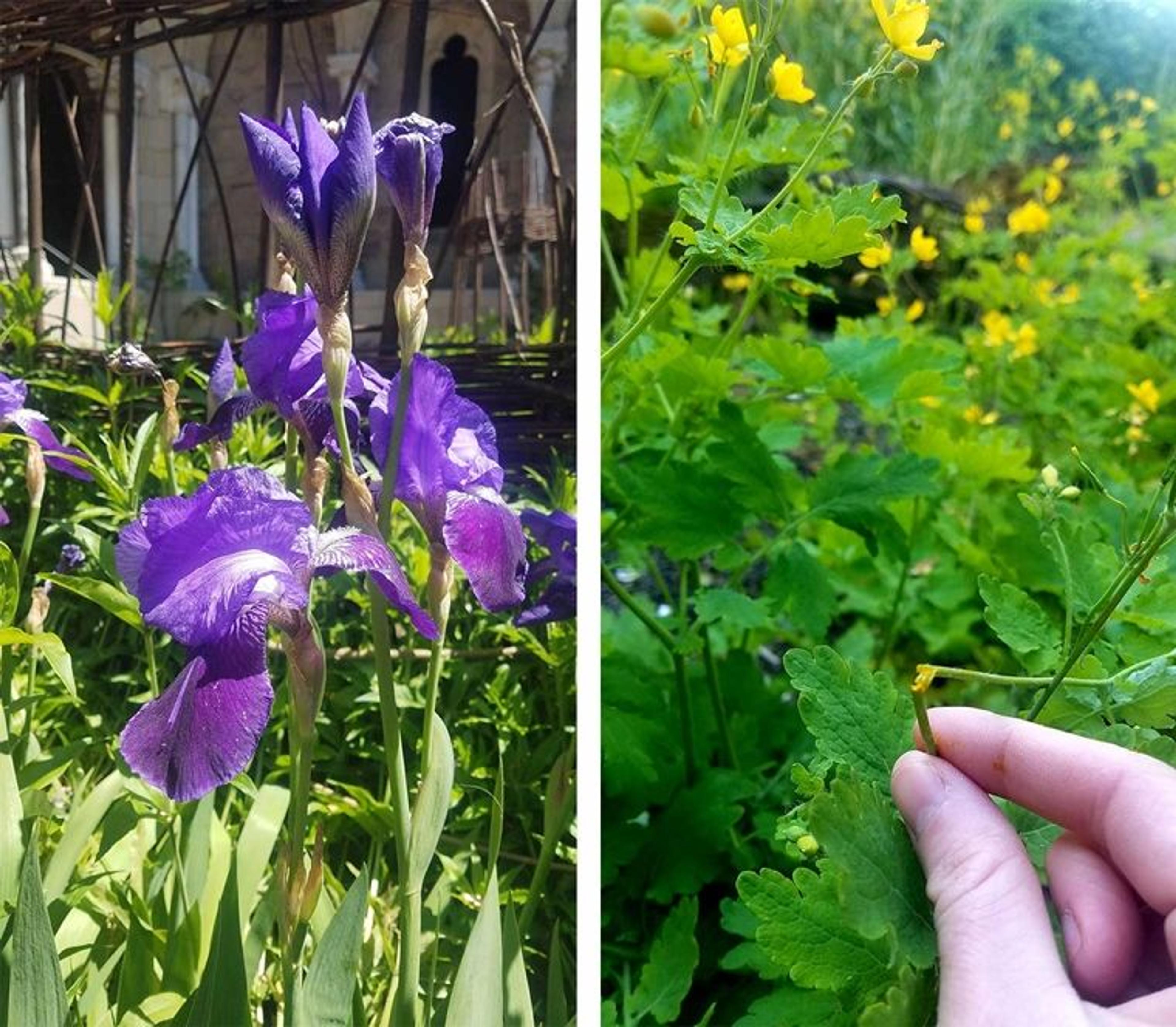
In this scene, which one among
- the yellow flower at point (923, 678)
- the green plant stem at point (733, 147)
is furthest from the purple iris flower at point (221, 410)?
the yellow flower at point (923, 678)

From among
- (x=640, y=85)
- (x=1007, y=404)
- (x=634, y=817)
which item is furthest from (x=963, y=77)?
(x=634, y=817)

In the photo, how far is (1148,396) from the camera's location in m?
1.28

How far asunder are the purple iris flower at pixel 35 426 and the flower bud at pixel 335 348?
0.22 m

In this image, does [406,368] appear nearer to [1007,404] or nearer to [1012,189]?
[1007,404]

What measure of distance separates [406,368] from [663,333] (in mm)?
347

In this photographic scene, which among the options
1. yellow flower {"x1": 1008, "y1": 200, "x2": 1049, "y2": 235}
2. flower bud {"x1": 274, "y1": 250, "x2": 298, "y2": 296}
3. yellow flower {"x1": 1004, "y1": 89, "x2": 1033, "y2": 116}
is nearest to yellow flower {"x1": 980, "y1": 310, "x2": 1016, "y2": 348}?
yellow flower {"x1": 1008, "y1": 200, "x2": 1049, "y2": 235}

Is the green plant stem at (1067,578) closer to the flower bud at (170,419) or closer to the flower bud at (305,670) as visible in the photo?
the flower bud at (305,670)

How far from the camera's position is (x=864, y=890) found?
493mm

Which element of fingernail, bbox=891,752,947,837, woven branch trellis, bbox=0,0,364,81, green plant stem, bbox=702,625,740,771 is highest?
woven branch trellis, bbox=0,0,364,81

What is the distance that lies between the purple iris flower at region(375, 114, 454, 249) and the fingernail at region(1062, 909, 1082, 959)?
411 millimetres

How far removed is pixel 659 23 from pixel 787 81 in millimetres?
186

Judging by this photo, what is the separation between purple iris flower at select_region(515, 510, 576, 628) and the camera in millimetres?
625

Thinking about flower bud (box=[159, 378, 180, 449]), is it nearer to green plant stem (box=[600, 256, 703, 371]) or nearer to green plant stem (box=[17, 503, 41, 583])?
green plant stem (box=[17, 503, 41, 583])

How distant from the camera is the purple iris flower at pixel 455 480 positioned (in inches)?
22.3
